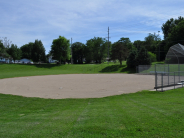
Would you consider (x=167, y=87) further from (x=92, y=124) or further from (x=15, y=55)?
(x=15, y=55)

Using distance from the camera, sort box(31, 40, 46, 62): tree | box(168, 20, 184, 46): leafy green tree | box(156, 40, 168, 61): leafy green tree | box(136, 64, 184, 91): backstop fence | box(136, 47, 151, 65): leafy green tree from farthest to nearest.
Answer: box(31, 40, 46, 62): tree, box(156, 40, 168, 61): leafy green tree, box(168, 20, 184, 46): leafy green tree, box(136, 47, 151, 65): leafy green tree, box(136, 64, 184, 91): backstop fence

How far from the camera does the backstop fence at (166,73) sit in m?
17.2

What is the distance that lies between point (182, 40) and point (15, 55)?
77.4 meters

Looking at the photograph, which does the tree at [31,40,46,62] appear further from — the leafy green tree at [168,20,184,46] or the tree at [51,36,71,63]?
the leafy green tree at [168,20,184,46]

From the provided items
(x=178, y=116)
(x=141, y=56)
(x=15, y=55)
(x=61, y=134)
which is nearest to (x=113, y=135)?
(x=61, y=134)

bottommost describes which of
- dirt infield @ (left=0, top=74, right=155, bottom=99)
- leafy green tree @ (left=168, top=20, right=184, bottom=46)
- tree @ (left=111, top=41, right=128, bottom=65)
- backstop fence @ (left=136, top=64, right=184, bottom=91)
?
dirt infield @ (left=0, top=74, right=155, bottom=99)

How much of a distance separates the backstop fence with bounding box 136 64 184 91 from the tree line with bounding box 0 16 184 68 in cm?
635

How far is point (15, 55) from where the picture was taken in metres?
81.6

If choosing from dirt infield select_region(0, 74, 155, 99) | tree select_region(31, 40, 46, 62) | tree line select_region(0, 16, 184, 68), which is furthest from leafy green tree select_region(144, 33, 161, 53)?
dirt infield select_region(0, 74, 155, 99)

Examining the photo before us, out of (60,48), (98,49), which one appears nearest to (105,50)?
(98,49)

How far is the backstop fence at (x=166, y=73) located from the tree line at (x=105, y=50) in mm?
6353

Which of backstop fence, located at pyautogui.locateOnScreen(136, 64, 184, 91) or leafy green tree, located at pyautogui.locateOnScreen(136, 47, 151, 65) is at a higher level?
leafy green tree, located at pyautogui.locateOnScreen(136, 47, 151, 65)

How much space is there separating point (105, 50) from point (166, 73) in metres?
79.5

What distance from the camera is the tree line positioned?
5349cm
